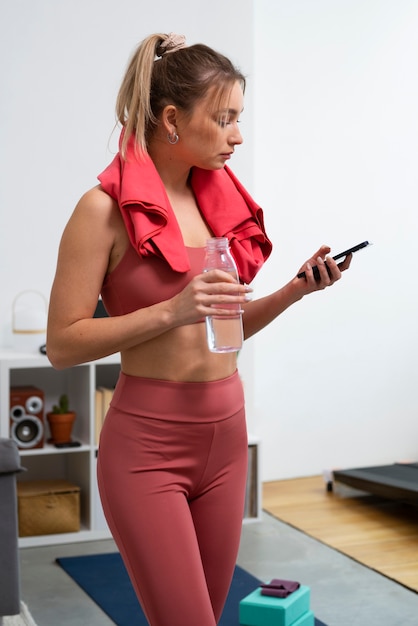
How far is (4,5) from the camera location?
4223mm

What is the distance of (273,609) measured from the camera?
2924 mm

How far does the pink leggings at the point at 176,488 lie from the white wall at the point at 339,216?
10.3ft

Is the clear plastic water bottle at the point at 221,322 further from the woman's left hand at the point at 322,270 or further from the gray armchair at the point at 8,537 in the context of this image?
the gray armchair at the point at 8,537

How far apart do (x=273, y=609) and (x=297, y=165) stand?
2623 mm

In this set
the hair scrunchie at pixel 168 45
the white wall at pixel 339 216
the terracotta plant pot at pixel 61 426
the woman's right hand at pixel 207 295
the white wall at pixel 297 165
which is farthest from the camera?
the white wall at pixel 339 216

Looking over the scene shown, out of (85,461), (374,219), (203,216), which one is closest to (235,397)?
(203,216)

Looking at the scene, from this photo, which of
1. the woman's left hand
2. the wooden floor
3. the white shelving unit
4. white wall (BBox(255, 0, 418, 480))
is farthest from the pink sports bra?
white wall (BBox(255, 0, 418, 480))

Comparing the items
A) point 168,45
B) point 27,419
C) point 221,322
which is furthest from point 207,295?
point 27,419

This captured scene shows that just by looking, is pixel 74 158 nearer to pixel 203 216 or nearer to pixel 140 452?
pixel 203 216

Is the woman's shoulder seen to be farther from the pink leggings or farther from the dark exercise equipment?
the dark exercise equipment

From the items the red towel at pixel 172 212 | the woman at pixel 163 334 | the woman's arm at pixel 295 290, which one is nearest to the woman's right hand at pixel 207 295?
the woman at pixel 163 334

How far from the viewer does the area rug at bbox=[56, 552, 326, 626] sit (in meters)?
3.13

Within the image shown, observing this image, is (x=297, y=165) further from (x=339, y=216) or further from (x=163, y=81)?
(x=163, y=81)

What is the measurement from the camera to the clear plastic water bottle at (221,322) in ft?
5.44
